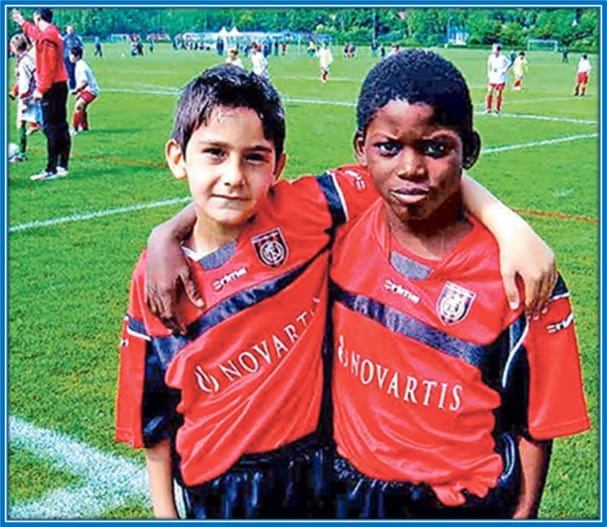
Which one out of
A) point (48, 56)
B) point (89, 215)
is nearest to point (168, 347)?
point (89, 215)

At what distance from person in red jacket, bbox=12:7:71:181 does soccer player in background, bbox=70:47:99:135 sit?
7.77 feet

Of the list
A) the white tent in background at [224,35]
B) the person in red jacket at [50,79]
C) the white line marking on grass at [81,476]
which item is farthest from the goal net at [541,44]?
the white line marking on grass at [81,476]

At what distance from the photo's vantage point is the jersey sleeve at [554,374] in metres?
2.00

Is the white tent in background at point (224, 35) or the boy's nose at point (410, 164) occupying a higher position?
the boy's nose at point (410, 164)

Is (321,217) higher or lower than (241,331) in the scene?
higher

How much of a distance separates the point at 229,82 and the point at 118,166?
9478mm

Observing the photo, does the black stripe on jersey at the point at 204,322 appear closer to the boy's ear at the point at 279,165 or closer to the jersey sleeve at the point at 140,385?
the jersey sleeve at the point at 140,385

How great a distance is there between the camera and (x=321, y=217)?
2.29 meters

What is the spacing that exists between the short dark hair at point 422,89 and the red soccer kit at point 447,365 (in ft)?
0.78

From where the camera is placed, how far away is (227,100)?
213 cm

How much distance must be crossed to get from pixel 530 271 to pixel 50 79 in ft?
28.4

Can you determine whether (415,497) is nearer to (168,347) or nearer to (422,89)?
(168,347)

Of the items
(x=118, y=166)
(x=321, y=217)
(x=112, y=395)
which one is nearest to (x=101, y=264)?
(x=112, y=395)

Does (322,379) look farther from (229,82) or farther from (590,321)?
(590,321)
